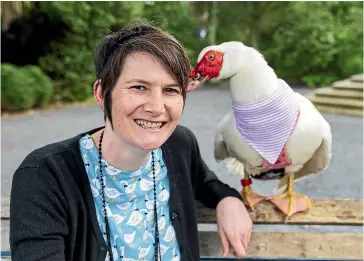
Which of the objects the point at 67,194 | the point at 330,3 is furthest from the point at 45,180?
the point at 330,3

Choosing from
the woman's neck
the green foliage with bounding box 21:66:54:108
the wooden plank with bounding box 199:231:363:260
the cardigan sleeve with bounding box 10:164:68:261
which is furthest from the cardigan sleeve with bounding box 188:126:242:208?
the green foliage with bounding box 21:66:54:108

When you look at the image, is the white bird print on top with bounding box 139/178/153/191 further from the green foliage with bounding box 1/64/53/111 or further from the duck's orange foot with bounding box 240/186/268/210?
the green foliage with bounding box 1/64/53/111

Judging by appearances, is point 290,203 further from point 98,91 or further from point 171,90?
point 98,91

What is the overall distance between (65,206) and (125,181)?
174 millimetres

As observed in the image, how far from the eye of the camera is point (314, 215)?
58.8 inches

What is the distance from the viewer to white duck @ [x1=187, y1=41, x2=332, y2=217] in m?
1.33

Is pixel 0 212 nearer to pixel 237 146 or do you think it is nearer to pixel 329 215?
pixel 237 146

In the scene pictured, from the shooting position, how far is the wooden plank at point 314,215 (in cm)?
147

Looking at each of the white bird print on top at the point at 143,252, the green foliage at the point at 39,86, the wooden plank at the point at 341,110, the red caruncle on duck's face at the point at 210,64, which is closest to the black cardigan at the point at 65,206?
the white bird print on top at the point at 143,252

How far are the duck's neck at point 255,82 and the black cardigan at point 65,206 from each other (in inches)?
9.4

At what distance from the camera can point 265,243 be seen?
4.94 ft

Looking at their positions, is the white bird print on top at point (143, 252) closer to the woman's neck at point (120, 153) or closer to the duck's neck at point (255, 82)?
the woman's neck at point (120, 153)

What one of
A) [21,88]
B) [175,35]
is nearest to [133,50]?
[21,88]

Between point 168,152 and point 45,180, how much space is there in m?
0.39
